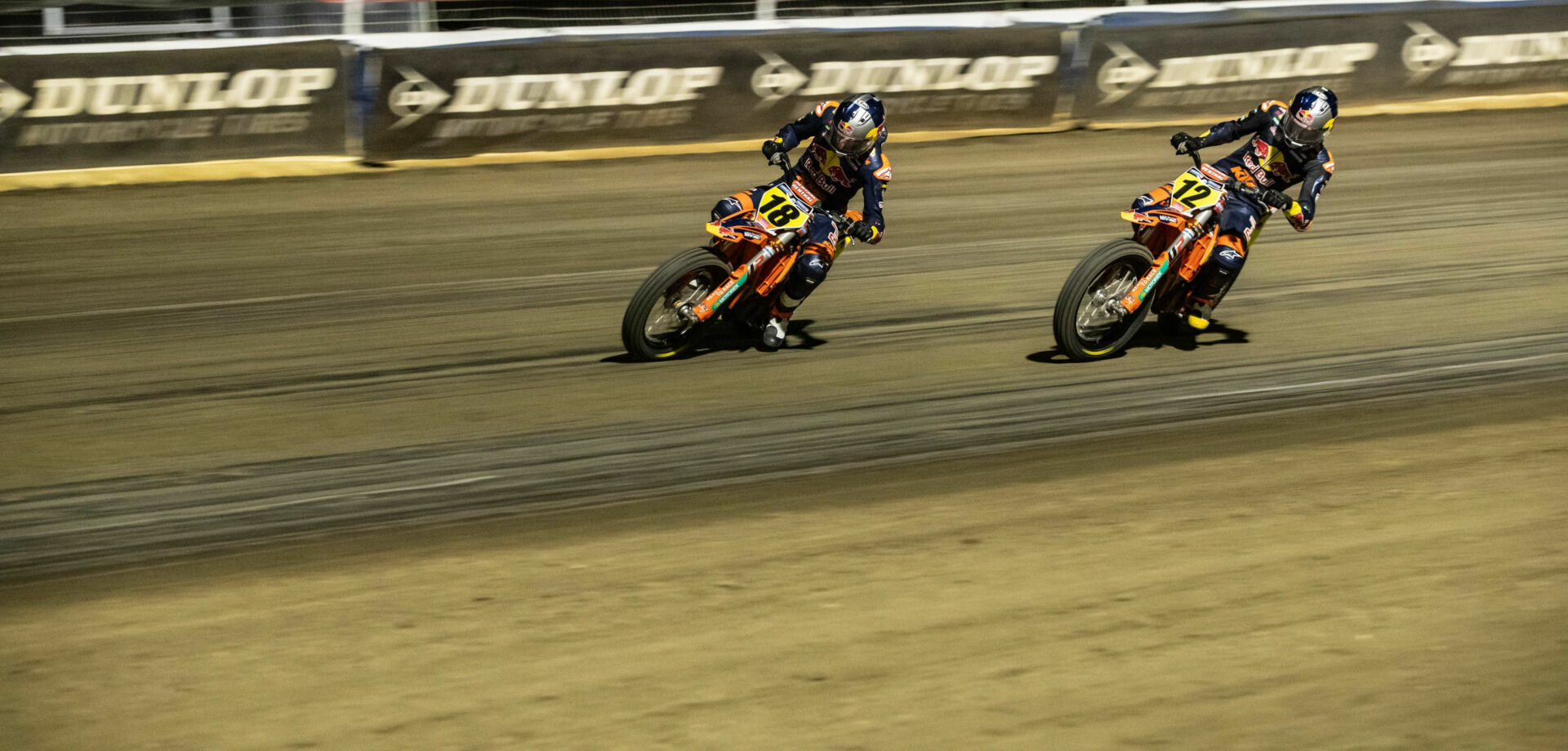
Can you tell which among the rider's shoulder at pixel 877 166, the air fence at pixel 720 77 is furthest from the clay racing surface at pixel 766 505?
the air fence at pixel 720 77

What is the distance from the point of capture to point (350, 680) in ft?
16.1

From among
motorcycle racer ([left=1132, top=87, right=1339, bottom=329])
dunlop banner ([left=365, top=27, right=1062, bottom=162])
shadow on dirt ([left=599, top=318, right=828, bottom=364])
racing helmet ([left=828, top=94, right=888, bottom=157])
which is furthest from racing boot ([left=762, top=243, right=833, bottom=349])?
dunlop banner ([left=365, top=27, right=1062, bottom=162])

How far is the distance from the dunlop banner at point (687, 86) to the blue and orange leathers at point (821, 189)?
7.26m

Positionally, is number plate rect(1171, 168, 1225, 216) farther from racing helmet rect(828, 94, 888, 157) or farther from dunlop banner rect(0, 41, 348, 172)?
dunlop banner rect(0, 41, 348, 172)

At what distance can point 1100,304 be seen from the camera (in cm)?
923

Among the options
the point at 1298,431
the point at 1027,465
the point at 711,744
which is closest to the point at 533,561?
the point at 711,744

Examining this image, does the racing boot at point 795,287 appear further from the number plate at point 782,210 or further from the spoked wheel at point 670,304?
the spoked wheel at point 670,304

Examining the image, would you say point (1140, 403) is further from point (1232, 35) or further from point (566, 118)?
point (1232, 35)

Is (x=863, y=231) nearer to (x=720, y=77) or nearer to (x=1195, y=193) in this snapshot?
(x=1195, y=193)

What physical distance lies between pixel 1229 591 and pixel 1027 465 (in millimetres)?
1812

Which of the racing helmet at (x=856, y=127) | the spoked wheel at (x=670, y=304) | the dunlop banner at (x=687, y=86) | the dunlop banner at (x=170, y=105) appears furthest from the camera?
the dunlop banner at (x=687, y=86)

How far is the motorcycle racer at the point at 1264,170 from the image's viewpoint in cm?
947

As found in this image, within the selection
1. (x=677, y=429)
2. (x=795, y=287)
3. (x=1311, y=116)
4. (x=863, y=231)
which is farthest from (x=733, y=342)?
(x=1311, y=116)

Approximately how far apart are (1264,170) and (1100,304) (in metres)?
1.75
